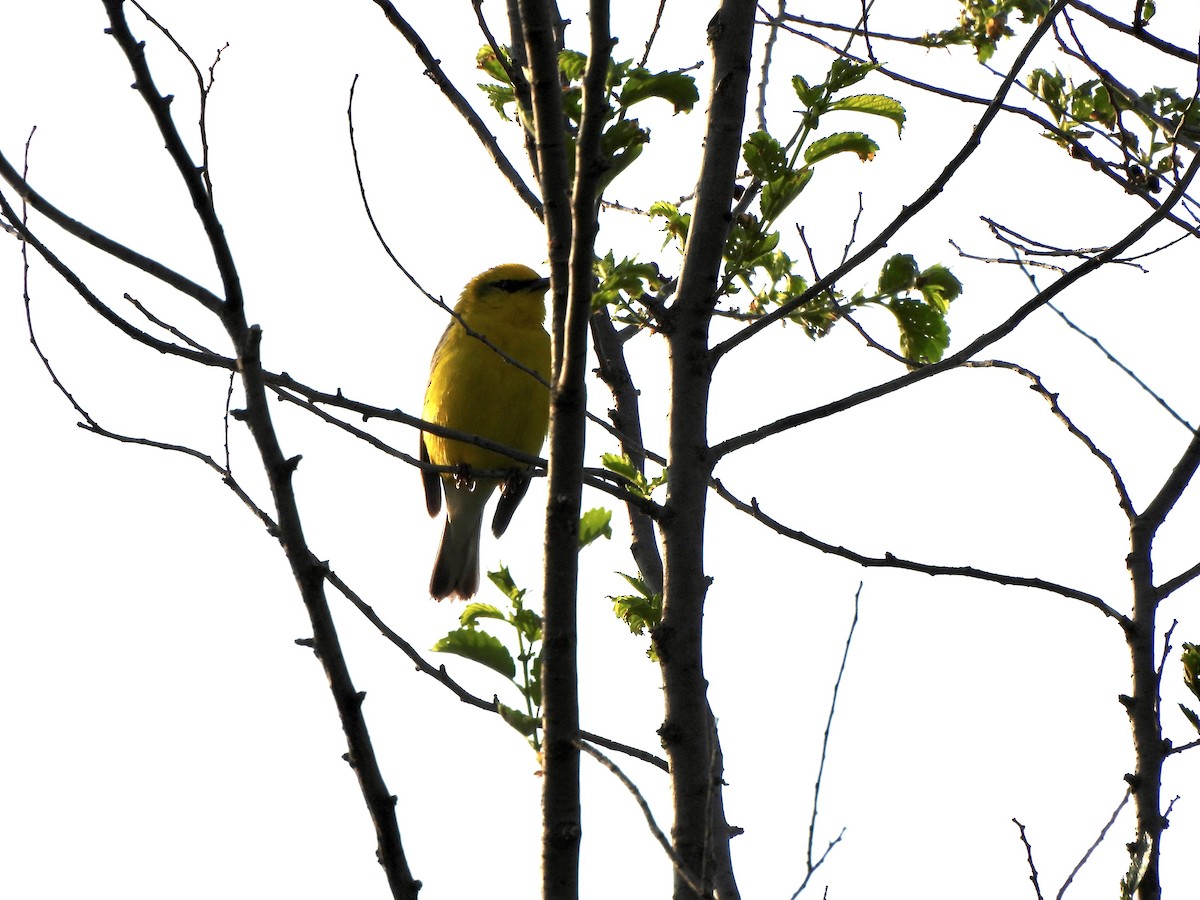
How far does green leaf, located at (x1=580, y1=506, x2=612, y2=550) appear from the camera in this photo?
10.1 ft

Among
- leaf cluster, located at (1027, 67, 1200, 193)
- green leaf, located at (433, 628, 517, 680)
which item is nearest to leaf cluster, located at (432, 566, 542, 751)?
green leaf, located at (433, 628, 517, 680)

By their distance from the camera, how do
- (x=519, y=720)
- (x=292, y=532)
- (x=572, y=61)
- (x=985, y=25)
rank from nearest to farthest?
(x=292, y=532), (x=519, y=720), (x=572, y=61), (x=985, y=25)

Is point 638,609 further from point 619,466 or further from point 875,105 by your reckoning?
point 875,105

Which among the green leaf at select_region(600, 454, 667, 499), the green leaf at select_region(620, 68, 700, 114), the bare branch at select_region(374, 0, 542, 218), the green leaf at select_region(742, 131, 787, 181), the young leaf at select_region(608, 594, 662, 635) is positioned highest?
the bare branch at select_region(374, 0, 542, 218)

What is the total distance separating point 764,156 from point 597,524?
0.87 metres

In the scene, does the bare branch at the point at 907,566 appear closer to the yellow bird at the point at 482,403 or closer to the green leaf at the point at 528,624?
the green leaf at the point at 528,624

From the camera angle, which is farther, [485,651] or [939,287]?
[939,287]

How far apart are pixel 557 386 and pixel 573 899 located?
2.62 ft

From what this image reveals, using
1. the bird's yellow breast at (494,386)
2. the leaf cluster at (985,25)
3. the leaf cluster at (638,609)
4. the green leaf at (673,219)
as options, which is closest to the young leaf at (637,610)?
the leaf cluster at (638,609)

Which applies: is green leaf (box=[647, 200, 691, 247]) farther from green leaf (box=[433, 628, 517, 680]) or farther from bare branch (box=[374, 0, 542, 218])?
green leaf (box=[433, 628, 517, 680])

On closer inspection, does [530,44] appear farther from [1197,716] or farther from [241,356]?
[1197,716]

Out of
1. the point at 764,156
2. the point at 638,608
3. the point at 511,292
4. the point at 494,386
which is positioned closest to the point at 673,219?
the point at 764,156

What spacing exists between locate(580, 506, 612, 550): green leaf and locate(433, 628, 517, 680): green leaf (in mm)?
356

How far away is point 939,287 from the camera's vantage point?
3.37 metres
